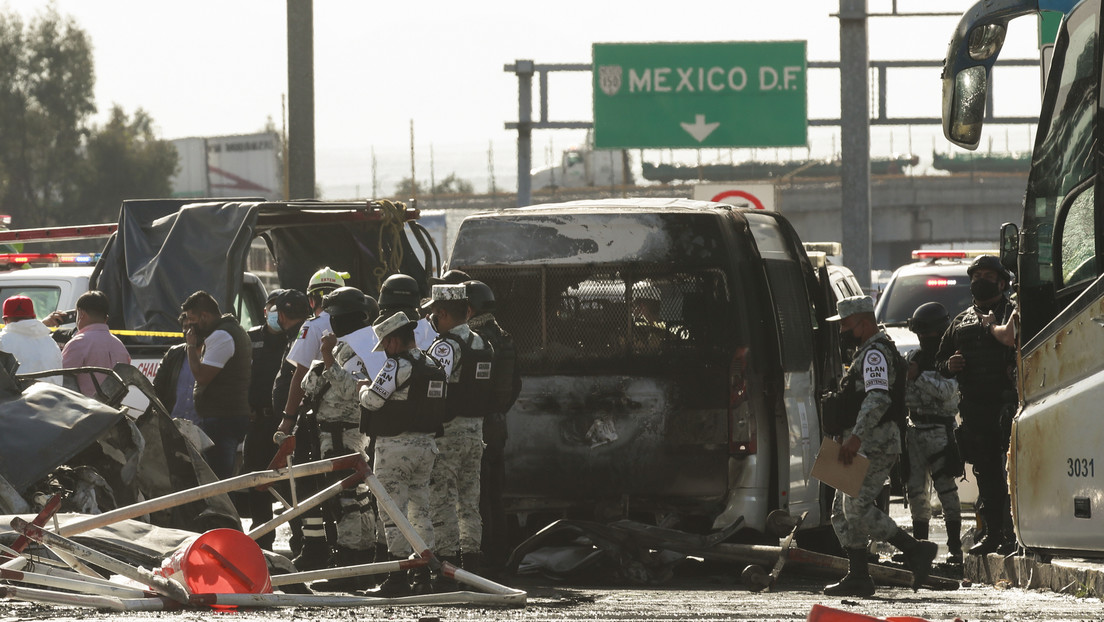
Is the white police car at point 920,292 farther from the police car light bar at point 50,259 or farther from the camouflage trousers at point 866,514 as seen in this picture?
the police car light bar at point 50,259

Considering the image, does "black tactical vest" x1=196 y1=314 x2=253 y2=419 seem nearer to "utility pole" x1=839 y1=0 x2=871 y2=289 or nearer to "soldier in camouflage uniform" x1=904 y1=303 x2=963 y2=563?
"soldier in camouflage uniform" x1=904 y1=303 x2=963 y2=563

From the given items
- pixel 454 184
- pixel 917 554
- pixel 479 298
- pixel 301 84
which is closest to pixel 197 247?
pixel 301 84

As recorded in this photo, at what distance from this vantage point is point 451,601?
20.1ft

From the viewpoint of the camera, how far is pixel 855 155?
1952cm

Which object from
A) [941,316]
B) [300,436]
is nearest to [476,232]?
[300,436]

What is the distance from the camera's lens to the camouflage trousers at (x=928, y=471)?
34.0 feet

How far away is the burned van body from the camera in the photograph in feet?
28.5

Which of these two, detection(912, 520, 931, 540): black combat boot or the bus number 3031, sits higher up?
the bus number 3031

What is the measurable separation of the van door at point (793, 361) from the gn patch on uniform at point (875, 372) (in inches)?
26.2

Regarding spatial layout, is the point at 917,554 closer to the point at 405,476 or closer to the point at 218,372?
the point at 405,476

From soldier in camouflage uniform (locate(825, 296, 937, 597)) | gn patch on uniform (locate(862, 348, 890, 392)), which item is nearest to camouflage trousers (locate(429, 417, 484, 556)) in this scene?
soldier in camouflage uniform (locate(825, 296, 937, 597))

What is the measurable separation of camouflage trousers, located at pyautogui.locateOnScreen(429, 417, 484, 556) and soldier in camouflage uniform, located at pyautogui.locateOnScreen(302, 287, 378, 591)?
63 centimetres

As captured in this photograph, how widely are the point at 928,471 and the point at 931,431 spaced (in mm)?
272

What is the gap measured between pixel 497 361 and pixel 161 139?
6952 cm
